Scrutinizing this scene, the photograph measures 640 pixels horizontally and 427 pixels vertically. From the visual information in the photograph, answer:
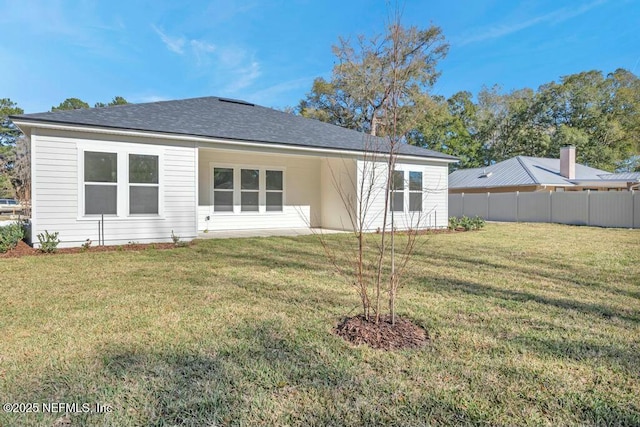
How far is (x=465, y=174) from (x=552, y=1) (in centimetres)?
1379

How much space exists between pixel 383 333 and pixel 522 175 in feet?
74.2

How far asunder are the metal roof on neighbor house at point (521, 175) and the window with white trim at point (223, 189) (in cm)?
1739

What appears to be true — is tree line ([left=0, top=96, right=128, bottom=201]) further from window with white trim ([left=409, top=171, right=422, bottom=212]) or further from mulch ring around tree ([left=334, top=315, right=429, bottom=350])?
mulch ring around tree ([left=334, top=315, right=429, bottom=350])

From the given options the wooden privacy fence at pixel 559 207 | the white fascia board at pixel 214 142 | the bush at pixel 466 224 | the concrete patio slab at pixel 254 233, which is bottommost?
the concrete patio slab at pixel 254 233

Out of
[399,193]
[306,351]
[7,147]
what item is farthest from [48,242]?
[7,147]

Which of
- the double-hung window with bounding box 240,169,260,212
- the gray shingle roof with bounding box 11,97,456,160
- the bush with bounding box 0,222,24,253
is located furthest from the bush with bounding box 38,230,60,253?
the double-hung window with bounding box 240,169,260,212

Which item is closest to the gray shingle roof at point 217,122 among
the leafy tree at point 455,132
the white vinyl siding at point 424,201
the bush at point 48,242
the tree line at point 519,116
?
the white vinyl siding at point 424,201

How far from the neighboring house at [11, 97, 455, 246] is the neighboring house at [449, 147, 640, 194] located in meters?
11.1

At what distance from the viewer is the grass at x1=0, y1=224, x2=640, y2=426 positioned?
201 centimetres

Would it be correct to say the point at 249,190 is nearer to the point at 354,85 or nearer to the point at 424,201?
the point at 424,201

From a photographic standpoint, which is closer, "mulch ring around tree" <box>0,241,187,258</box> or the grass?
the grass

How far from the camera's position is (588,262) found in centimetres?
651

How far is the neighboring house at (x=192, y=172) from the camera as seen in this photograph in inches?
302

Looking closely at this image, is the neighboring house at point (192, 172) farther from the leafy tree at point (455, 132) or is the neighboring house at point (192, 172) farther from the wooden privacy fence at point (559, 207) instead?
the leafy tree at point (455, 132)
